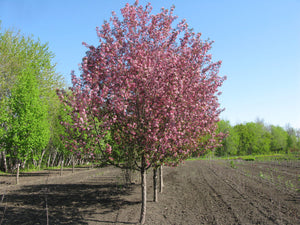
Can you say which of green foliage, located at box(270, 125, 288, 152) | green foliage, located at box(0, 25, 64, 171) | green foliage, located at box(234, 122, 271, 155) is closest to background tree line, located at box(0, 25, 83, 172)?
green foliage, located at box(0, 25, 64, 171)

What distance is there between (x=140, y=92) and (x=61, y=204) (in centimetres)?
810

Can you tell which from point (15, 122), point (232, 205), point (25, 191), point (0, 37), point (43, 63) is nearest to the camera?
point (232, 205)

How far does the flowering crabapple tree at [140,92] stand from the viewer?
719 centimetres

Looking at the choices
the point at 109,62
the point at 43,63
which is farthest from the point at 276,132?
the point at 109,62

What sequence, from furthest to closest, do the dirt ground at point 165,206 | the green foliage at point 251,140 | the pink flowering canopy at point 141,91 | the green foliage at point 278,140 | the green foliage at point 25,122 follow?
the green foliage at point 278,140
the green foliage at point 251,140
the green foliage at point 25,122
the dirt ground at point 165,206
the pink flowering canopy at point 141,91

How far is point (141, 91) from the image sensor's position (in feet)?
24.8

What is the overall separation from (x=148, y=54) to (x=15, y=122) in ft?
47.8

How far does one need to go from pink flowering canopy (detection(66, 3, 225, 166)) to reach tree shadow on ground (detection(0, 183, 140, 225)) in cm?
363

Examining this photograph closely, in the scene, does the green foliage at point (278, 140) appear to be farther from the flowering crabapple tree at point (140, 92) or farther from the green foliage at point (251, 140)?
the flowering crabapple tree at point (140, 92)

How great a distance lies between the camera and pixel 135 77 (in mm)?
7270

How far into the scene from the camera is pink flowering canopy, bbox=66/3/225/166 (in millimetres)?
7184

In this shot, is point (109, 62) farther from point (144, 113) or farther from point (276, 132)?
point (276, 132)

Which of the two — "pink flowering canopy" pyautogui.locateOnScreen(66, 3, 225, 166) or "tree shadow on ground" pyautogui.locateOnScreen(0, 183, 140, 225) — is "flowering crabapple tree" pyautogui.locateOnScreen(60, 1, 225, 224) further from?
"tree shadow on ground" pyautogui.locateOnScreen(0, 183, 140, 225)

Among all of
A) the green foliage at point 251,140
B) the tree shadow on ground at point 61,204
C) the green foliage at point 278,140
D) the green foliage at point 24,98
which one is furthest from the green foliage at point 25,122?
the green foliage at point 278,140
